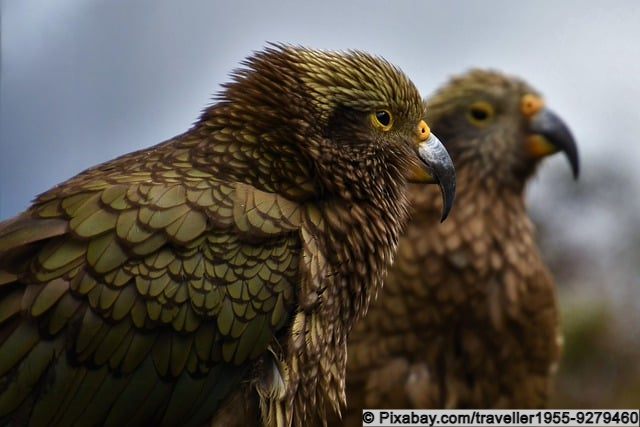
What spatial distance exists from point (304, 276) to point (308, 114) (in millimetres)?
556

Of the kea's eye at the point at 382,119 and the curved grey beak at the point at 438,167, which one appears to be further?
the curved grey beak at the point at 438,167

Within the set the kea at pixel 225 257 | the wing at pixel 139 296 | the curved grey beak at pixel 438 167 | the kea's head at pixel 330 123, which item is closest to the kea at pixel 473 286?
the curved grey beak at pixel 438 167

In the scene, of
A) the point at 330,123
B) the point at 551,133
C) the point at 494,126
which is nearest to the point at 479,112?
the point at 494,126

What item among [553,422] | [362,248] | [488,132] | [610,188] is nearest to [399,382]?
[553,422]

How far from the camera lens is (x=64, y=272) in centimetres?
326

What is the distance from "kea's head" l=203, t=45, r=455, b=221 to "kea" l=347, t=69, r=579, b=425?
5.62 ft

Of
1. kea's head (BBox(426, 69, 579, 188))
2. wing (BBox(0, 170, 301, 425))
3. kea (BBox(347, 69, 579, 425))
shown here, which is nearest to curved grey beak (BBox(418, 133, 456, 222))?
wing (BBox(0, 170, 301, 425))

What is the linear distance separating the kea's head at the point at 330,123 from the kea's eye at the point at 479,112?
7.53 ft

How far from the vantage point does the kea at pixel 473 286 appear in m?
5.65

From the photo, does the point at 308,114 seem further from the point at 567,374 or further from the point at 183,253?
the point at 567,374

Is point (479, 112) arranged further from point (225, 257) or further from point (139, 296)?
point (139, 296)

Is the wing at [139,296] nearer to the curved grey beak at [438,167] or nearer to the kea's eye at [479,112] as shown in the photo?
the curved grey beak at [438,167]

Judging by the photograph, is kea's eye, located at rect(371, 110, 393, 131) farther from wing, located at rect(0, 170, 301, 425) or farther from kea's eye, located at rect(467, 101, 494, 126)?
kea's eye, located at rect(467, 101, 494, 126)

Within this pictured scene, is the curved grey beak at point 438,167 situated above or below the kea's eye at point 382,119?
below
